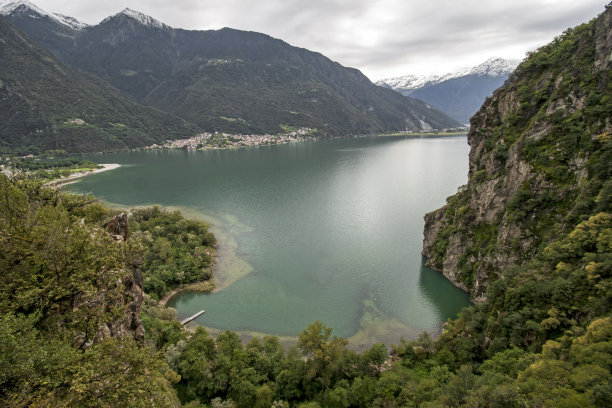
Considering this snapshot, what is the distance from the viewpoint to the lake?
34438mm

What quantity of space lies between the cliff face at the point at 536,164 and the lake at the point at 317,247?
613 cm

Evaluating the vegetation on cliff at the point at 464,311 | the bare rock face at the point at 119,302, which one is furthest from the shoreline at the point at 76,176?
the bare rock face at the point at 119,302

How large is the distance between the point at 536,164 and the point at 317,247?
30.8 m

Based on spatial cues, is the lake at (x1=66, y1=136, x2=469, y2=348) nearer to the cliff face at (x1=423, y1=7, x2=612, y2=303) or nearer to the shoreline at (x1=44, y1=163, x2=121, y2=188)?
the shoreline at (x1=44, y1=163, x2=121, y2=188)

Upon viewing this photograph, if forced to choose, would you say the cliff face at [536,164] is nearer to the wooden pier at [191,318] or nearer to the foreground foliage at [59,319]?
the wooden pier at [191,318]

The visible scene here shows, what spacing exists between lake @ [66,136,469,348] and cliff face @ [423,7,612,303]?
6132mm

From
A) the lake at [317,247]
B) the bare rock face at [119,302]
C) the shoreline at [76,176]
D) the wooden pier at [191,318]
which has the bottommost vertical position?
the wooden pier at [191,318]

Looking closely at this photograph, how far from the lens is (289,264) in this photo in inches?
1797

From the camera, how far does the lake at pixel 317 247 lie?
34438 millimetres

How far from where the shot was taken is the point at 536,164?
31484 mm

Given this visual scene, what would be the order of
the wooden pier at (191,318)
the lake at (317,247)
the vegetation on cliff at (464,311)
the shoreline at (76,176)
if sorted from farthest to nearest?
the shoreline at (76,176) → the lake at (317,247) → the wooden pier at (191,318) → the vegetation on cliff at (464,311)

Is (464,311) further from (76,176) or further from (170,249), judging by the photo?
(76,176)

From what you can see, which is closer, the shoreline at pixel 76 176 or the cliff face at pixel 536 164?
the cliff face at pixel 536 164

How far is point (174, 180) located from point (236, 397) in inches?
3775
